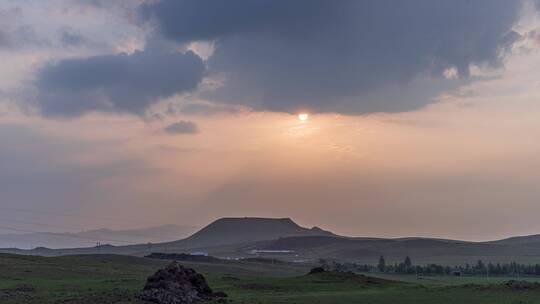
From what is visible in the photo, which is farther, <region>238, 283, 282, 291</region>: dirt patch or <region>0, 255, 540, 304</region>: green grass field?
<region>238, 283, 282, 291</region>: dirt patch

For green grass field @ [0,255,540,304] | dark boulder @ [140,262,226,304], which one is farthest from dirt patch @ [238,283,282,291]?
dark boulder @ [140,262,226,304]

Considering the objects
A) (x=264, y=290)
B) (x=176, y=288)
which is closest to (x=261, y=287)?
(x=264, y=290)

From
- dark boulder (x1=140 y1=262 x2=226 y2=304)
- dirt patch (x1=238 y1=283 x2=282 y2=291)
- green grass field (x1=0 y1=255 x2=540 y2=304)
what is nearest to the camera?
dark boulder (x1=140 y1=262 x2=226 y2=304)

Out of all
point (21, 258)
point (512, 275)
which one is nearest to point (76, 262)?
point (21, 258)

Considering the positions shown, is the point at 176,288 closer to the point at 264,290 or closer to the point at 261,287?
the point at 264,290

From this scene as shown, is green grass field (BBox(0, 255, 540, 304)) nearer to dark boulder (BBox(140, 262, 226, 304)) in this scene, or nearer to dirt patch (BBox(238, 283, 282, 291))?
dirt patch (BBox(238, 283, 282, 291))

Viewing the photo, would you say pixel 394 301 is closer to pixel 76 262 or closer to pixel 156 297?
pixel 156 297

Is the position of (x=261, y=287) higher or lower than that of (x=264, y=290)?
higher

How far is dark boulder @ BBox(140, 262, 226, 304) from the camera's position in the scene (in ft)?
190

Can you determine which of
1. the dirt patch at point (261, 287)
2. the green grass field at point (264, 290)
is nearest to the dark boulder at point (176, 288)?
the green grass field at point (264, 290)

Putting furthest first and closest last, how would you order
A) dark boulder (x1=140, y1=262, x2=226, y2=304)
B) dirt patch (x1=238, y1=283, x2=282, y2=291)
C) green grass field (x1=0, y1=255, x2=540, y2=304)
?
1. dirt patch (x1=238, y1=283, x2=282, y2=291)
2. green grass field (x1=0, y1=255, x2=540, y2=304)
3. dark boulder (x1=140, y1=262, x2=226, y2=304)

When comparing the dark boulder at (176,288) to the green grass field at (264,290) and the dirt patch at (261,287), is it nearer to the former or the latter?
the green grass field at (264,290)

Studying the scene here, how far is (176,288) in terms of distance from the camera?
200 feet

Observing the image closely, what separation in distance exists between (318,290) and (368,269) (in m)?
88.1
